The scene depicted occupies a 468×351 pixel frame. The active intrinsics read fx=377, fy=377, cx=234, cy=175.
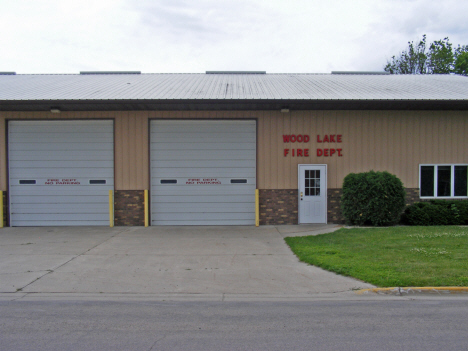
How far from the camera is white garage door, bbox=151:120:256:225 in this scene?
13.9 m

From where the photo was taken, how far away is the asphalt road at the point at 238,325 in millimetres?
4461

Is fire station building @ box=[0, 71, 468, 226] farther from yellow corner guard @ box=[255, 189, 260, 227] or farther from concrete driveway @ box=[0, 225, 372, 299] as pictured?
concrete driveway @ box=[0, 225, 372, 299]

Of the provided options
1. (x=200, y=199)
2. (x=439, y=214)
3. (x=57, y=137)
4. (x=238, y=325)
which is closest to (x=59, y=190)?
(x=57, y=137)

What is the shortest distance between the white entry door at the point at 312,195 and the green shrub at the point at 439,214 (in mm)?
2990

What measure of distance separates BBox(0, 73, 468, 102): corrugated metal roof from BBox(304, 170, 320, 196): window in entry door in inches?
107

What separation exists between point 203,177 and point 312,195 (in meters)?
4.05

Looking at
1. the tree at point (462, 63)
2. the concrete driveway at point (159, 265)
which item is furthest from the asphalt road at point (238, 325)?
the tree at point (462, 63)

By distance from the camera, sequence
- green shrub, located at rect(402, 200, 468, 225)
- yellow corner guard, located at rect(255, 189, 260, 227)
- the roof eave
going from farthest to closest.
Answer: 1. yellow corner guard, located at rect(255, 189, 260, 227)
2. green shrub, located at rect(402, 200, 468, 225)
3. the roof eave

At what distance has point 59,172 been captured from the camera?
13.9 m

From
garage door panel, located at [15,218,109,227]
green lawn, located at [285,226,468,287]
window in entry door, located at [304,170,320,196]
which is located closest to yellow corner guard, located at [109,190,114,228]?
garage door panel, located at [15,218,109,227]

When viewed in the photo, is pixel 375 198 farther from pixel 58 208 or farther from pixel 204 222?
pixel 58 208

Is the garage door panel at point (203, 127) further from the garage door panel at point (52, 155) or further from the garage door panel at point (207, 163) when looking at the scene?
the garage door panel at point (52, 155)

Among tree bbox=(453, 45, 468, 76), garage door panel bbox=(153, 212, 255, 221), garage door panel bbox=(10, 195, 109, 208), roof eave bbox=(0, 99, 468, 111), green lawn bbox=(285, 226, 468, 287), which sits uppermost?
tree bbox=(453, 45, 468, 76)

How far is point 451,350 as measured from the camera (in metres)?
4.27
